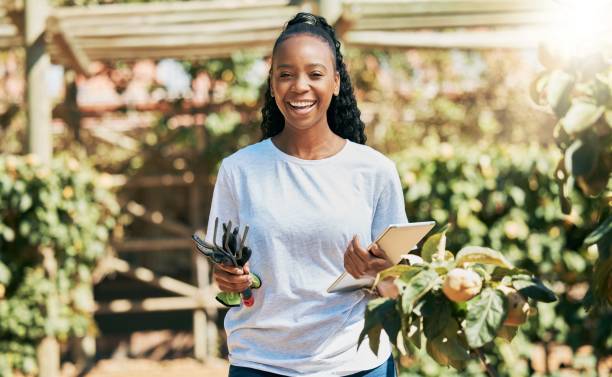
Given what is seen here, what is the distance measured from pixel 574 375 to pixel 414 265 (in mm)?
3857

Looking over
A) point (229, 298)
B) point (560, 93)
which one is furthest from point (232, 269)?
point (560, 93)

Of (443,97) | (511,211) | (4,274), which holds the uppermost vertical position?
(443,97)

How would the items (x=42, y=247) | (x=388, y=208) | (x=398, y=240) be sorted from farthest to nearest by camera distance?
(x=42, y=247)
(x=388, y=208)
(x=398, y=240)

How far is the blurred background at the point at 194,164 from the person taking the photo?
4.91 metres

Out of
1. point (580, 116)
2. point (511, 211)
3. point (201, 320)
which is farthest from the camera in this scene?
point (201, 320)

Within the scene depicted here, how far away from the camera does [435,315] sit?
1.49 meters

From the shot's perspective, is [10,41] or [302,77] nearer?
[302,77]

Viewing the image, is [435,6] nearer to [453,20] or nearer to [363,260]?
[453,20]

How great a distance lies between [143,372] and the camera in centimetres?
688

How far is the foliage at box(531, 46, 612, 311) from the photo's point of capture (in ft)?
4.56

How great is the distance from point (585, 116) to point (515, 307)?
1.03 feet

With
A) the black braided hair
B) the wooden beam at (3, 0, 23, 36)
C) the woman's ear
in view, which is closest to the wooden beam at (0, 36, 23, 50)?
the wooden beam at (3, 0, 23, 36)

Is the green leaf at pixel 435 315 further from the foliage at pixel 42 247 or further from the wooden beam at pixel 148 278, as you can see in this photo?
the wooden beam at pixel 148 278

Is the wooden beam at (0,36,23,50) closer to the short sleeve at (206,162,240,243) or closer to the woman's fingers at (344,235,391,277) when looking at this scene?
the short sleeve at (206,162,240,243)
